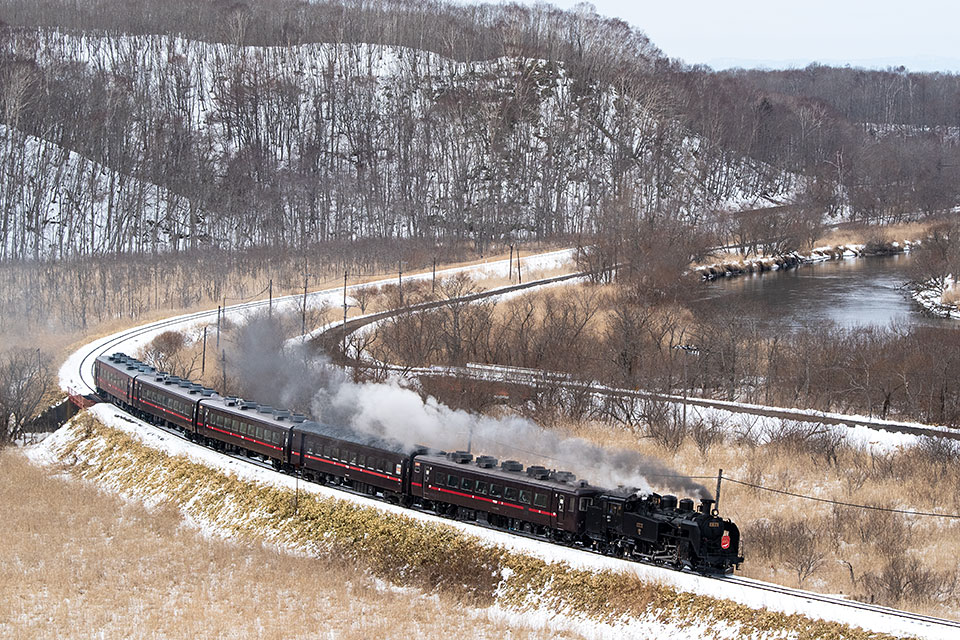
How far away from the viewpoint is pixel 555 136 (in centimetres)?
14500

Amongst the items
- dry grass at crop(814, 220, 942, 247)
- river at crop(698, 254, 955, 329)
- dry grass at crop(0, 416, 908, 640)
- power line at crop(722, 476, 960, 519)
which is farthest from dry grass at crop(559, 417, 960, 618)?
dry grass at crop(814, 220, 942, 247)

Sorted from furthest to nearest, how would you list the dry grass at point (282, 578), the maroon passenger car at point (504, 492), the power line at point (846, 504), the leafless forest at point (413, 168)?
the leafless forest at point (413, 168) < the power line at point (846, 504) < the maroon passenger car at point (504, 492) < the dry grass at point (282, 578)

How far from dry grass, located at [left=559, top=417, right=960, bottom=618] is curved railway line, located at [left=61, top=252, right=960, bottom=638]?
3.14 meters

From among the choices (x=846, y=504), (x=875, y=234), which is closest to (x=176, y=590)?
(x=846, y=504)

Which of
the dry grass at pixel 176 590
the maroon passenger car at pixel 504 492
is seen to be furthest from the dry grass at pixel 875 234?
the dry grass at pixel 176 590

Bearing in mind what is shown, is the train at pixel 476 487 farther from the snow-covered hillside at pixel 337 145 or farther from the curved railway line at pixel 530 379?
the snow-covered hillside at pixel 337 145

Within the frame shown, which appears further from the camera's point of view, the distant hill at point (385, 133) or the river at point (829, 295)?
the distant hill at point (385, 133)

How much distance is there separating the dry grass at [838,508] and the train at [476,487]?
6.94 metres

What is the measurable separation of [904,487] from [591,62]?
125m

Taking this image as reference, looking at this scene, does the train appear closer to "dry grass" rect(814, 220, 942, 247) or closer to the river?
the river

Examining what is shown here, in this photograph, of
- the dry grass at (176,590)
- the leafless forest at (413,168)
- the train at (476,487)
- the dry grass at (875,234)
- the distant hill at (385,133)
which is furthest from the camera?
the dry grass at (875,234)

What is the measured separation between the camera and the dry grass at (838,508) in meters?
36.8

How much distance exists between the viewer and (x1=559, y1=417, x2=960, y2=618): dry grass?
36.8 metres

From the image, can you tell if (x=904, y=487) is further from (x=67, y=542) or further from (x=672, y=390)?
(x=67, y=542)
